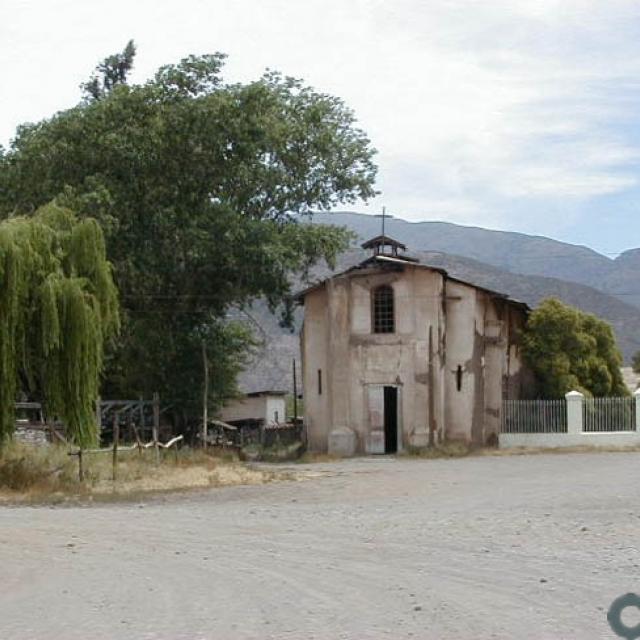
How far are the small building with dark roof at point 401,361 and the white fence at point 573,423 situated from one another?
99 centimetres

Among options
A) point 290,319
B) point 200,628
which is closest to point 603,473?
point 290,319

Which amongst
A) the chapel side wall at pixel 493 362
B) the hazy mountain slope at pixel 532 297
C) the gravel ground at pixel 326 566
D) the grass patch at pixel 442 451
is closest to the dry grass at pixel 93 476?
the gravel ground at pixel 326 566

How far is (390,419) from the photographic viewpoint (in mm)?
47156

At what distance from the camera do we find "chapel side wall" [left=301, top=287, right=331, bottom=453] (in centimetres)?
4828

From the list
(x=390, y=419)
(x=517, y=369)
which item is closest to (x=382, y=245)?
(x=390, y=419)

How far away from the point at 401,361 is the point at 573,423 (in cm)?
677

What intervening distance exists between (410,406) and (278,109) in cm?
A: 1276

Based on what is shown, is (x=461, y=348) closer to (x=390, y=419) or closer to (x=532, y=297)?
(x=390, y=419)

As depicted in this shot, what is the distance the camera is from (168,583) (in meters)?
13.9

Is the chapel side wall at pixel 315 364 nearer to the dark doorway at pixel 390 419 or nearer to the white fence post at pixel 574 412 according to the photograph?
the dark doorway at pixel 390 419

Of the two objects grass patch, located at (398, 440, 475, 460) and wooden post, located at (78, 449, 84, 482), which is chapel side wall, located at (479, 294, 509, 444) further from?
wooden post, located at (78, 449, 84, 482)

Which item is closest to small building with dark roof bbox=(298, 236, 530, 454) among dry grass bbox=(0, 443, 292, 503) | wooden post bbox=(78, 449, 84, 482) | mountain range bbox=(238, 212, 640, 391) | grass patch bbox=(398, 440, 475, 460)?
grass patch bbox=(398, 440, 475, 460)

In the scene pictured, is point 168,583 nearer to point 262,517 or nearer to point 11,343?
point 262,517

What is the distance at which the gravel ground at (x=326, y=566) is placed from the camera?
1137cm
